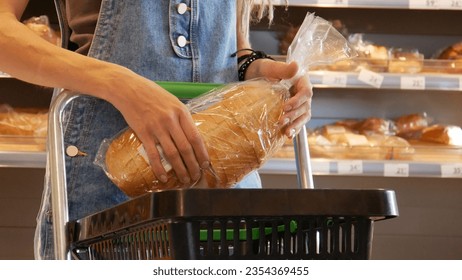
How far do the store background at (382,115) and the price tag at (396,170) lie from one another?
39 centimetres

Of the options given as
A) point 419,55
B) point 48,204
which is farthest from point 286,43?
point 48,204

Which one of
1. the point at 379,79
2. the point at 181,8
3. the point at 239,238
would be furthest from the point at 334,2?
the point at 239,238

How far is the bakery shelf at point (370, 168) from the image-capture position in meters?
3.23

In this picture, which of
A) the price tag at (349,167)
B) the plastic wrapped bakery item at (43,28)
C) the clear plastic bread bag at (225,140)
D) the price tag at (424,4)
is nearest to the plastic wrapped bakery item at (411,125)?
the price tag at (349,167)

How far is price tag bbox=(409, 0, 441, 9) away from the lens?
3.34m

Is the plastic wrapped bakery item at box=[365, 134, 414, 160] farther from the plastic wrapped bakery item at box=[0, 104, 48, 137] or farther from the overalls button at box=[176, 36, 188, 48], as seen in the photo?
the overalls button at box=[176, 36, 188, 48]

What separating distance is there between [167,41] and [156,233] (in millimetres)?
536

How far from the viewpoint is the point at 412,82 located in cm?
335

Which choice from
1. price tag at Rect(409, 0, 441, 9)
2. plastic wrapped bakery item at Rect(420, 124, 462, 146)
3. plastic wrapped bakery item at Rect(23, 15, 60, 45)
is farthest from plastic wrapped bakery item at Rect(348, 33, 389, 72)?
plastic wrapped bakery item at Rect(23, 15, 60, 45)

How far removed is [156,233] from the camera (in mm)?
868

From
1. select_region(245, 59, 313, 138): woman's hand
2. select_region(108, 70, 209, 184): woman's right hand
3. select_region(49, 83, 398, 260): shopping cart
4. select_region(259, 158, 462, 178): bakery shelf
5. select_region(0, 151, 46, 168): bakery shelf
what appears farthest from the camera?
select_region(259, 158, 462, 178): bakery shelf

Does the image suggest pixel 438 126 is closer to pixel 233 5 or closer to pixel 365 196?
pixel 233 5

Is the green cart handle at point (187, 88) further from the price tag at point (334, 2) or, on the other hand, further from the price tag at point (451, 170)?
the price tag at point (451, 170)

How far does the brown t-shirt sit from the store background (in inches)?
89.0
